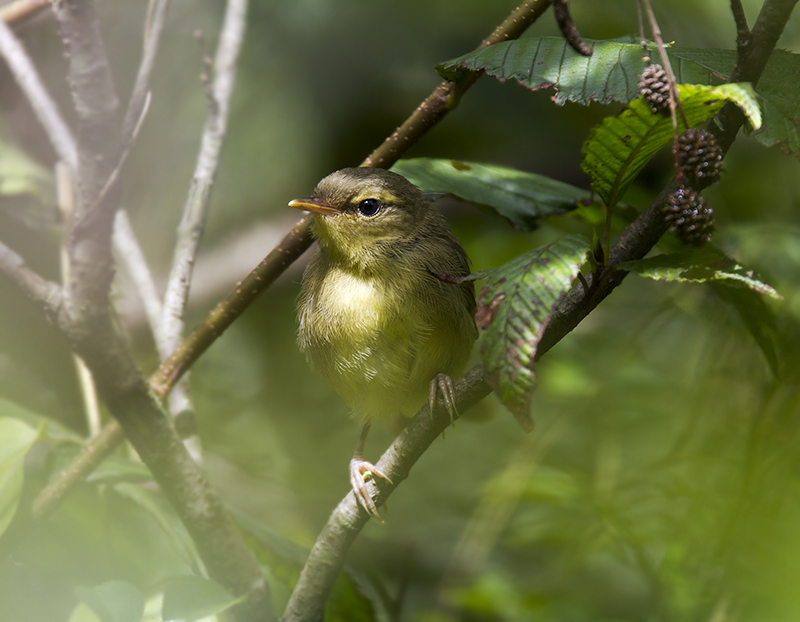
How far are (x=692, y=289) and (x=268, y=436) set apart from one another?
2541 mm

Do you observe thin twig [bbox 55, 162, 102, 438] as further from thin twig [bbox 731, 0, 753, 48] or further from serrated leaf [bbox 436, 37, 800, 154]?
thin twig [bbox 731, 0, 753, 48]

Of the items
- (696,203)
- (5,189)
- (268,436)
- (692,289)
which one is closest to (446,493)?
(268,436)

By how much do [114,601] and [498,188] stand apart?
1553mm

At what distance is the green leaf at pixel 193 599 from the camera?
171 cm

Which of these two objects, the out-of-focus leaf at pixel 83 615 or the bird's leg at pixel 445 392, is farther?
the out-of-focus leaf at pixel 83 615

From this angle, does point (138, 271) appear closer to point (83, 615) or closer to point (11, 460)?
point (11, 460)

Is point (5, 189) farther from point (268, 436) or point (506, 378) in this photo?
point (506, 378)

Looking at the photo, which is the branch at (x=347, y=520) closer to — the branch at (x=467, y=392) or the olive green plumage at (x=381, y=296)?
the branch at (x=467, y=392)

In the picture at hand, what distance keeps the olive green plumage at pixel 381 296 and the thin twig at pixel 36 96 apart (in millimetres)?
1146

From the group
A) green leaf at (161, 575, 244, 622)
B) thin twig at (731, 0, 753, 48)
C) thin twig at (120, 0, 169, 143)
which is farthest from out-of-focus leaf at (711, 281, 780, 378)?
thin twig at (120, 0, 169, 143)

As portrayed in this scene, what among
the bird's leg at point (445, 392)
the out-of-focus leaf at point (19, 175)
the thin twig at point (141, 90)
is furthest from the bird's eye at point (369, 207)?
the out-of-focus leaf at point (19, 175)

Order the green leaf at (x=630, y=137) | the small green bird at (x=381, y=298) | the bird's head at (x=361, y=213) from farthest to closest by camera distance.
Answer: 1. the bird's head at (x=361, y=213)
2. the small green bird at (x=381, y=298)
3. the green leaf at (x=630, y=137)

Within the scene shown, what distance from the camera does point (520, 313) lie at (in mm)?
1184

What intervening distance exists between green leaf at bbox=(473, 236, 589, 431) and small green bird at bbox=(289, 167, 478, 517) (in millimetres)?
715
